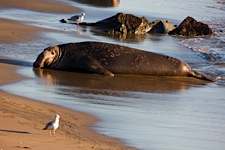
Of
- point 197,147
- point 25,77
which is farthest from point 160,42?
point 197,147

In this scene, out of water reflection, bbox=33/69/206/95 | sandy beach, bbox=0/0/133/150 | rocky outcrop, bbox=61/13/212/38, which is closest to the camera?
sandy beach, bbox=0/0/133/150

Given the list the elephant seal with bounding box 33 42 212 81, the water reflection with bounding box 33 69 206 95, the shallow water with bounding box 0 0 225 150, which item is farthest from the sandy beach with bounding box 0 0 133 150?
the elephant seal with bounding box 33 42 212 81

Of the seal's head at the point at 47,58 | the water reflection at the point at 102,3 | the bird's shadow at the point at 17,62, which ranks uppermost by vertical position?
the seal's head at the point at 47,58

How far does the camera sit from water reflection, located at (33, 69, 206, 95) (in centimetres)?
1082

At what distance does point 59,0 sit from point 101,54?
52.2 feet

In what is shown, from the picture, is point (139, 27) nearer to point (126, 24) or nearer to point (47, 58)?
point (126, 24)

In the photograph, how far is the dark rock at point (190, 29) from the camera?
→ 65.0ft

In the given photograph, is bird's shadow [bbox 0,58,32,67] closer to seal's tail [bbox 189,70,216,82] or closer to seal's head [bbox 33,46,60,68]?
seal's head [bbox 33,46,60,68]

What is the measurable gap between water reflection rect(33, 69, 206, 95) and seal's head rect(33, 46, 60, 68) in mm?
168

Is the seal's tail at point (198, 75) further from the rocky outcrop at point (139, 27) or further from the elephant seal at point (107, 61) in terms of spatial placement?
the rocky outcrop at point (139, 27)

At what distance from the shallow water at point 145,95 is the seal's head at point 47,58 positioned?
222mm

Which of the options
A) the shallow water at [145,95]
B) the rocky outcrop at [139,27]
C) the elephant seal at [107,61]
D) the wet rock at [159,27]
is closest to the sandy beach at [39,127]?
the shallow water at [145,95]

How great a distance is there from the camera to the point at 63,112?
8.59 m

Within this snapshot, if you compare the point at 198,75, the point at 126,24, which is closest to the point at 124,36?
the point at 126,24
